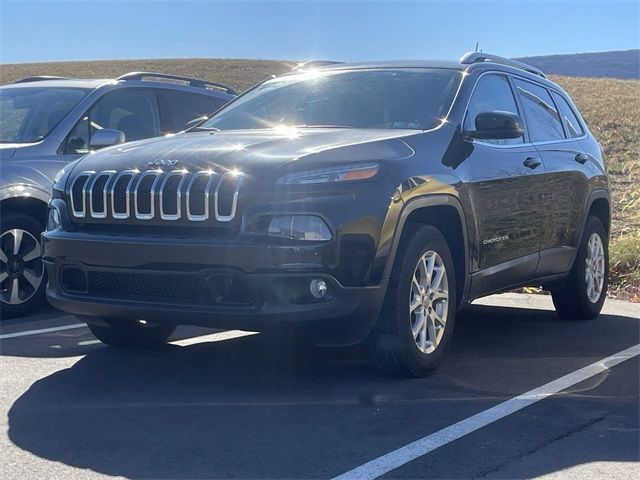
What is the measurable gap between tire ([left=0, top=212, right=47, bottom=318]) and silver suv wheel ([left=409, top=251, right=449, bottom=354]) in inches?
131

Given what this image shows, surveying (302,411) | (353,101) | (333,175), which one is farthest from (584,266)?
(302,411)

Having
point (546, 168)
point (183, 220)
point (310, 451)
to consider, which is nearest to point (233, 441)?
point (310, 451)

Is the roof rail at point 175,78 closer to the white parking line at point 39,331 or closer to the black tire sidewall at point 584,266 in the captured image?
the white parking line at point 39,331

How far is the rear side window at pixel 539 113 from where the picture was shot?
7258 mm

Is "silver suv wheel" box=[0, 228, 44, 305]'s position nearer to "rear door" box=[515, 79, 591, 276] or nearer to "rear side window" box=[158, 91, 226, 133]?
"rear side window" box=[158, 91, 226, 133]

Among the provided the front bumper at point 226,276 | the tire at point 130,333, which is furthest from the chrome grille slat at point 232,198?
the tire at point 130,333

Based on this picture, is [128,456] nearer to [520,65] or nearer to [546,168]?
[546,168]

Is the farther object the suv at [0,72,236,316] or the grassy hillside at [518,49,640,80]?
the grassy hillside at [518,49,640,80]

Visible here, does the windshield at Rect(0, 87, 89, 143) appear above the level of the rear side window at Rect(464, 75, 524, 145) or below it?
below

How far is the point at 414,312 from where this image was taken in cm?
555

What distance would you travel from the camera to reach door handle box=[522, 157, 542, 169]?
6.71 meters

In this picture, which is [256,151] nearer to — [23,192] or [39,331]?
[39,331]

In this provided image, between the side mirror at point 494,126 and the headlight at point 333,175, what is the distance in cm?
113

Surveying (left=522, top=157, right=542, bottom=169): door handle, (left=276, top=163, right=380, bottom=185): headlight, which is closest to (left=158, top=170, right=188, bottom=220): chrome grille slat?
(left=276, top=163, right=380, bottom=185): headlight
